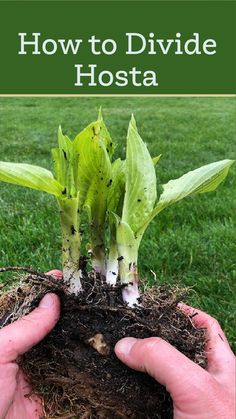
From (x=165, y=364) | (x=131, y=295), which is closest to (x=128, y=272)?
→ (x=131, y=295)

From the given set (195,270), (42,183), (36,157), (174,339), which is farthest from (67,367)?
(36,157)

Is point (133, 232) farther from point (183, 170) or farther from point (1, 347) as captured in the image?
point (183, 170)

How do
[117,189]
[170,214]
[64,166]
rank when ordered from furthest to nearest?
[170,214]
[117,189]
[64,166]

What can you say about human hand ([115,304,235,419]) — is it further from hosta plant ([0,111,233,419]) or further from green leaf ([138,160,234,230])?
green leaf ([138,160,234,230])

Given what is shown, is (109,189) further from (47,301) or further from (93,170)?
(47,301)

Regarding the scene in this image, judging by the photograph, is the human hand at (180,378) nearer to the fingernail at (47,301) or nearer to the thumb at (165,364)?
the thumb at (165,364)

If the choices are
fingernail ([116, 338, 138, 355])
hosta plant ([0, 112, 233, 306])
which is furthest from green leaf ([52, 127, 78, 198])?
fingernail ([116, 338, 138, 355])
